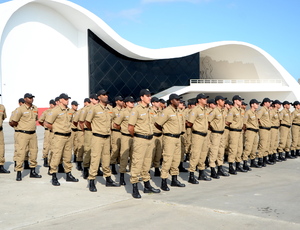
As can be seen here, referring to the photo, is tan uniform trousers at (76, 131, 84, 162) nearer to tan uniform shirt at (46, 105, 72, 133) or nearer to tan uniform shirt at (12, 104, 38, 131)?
tan uniform shirt at (12, 104, 38, 131)

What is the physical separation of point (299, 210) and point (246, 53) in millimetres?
30377

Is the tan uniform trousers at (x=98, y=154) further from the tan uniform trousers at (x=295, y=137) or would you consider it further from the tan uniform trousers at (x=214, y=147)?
the tan uniform trousers at (x=295, y=137)

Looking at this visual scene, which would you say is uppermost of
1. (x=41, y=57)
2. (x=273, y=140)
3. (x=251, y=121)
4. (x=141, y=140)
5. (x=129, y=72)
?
(x=41, y=57)

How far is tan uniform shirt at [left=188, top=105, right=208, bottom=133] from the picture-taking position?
23.6 feet

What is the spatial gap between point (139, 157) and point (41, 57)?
2259 cm

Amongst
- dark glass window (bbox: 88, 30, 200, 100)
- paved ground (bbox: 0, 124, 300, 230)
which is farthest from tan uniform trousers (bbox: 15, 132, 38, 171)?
dark glass window (bbox: 88, 30, 200, 100)

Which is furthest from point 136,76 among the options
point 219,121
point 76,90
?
point 219,121

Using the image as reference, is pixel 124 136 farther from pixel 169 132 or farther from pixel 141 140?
pixel 141 140

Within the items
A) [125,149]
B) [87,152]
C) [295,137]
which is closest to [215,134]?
[125,149]

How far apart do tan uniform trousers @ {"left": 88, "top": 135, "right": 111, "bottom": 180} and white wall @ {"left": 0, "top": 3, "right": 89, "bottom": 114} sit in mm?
19928

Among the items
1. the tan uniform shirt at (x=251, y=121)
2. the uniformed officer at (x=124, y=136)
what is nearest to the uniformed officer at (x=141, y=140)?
the uniformed officer at (x=124, y=136)

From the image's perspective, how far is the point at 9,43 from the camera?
2494 cm

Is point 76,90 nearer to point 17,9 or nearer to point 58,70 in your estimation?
point 58,70

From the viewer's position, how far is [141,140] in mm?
6145
